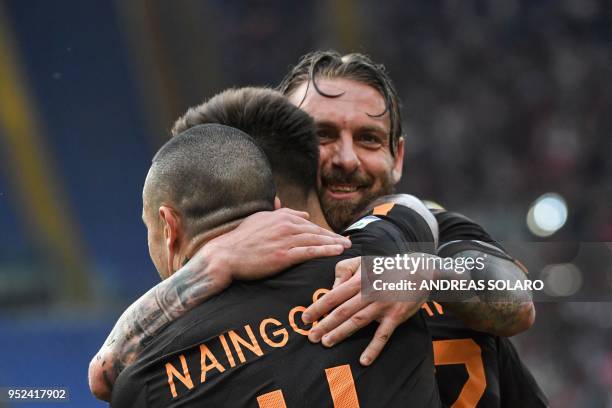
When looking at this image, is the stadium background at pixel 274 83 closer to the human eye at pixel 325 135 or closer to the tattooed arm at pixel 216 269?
the human eye at pixel 325 135

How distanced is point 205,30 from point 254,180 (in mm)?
10018

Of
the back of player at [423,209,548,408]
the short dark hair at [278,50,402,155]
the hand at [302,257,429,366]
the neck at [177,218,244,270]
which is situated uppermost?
the short dark hair at [278,50,402,155]

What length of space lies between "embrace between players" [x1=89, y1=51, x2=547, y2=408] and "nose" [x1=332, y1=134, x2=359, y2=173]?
44 cm

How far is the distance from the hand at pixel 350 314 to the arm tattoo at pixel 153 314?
275 millimetres

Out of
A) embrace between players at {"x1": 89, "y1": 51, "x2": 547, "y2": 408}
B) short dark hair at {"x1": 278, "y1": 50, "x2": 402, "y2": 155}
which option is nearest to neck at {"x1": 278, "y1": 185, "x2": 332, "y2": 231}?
embrace between players at {"x1": 89, "y1": 51, "x2": 547, "y2": 408}

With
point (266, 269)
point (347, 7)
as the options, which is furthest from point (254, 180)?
point (347, 7)

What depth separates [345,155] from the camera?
9.61 feet

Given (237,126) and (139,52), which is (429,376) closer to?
(237,126)

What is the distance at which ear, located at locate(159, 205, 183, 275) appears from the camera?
2.08m

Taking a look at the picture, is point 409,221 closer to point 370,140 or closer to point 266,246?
point 266,246

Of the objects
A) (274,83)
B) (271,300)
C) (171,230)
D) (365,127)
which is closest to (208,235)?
(171,230)

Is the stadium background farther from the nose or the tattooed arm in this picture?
the tattooed arm

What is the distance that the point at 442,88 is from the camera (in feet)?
39.2

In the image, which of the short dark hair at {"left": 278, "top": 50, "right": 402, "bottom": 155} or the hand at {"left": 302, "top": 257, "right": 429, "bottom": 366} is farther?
the short dark hair at {"left": 278, "top": 50, "right": 402, "bottom": 155}
